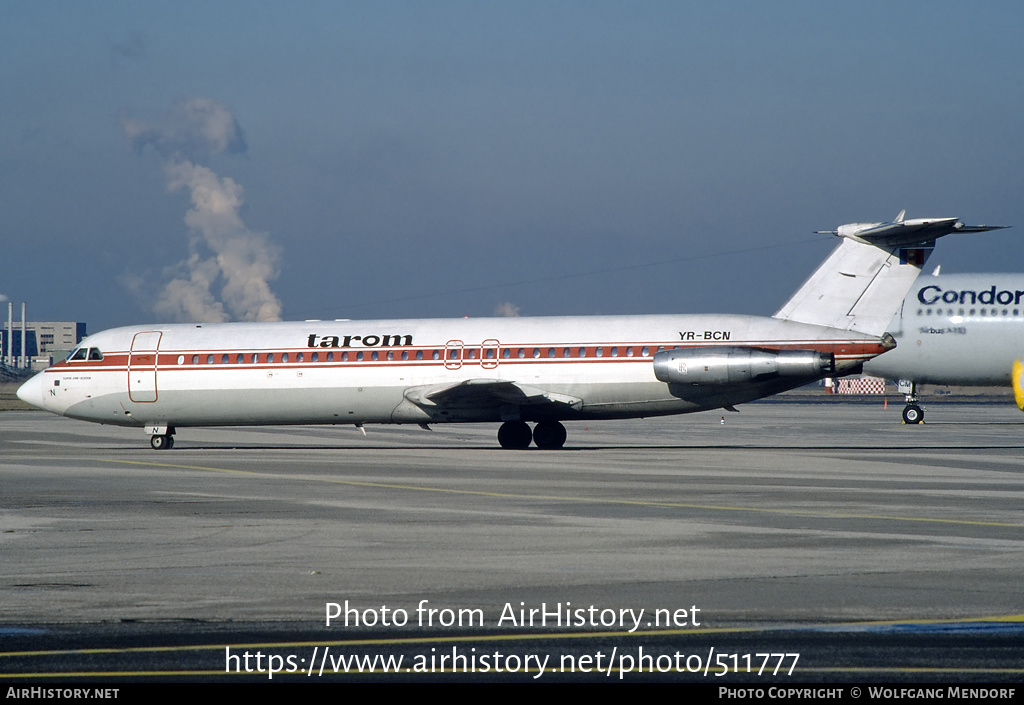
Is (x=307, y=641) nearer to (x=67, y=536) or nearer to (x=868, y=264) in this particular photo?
(x=67, y=536)

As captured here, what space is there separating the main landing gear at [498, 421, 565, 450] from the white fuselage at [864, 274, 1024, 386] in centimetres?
1532

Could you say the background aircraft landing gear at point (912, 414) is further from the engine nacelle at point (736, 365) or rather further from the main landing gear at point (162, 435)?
the main landing gear at point (162, 435)

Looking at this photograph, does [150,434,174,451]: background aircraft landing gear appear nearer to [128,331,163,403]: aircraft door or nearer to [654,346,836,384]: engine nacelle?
[128,331,163,403]: aircraft door

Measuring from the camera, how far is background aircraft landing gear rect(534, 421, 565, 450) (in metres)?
30.9

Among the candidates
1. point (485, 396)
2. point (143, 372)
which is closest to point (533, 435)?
point (485, 396)

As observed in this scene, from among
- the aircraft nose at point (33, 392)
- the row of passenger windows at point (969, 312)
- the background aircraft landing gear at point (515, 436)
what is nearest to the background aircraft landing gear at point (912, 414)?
the row of passenger windows at point (969, 312)

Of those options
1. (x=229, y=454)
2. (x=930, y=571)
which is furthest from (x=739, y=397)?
(x=930, y=571)

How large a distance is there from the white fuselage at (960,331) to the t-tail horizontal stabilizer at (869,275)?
13.0 m

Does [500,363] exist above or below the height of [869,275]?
below

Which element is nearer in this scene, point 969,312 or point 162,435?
point 162,435

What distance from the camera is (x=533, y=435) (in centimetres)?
3138

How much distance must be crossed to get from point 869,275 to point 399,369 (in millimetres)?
12444

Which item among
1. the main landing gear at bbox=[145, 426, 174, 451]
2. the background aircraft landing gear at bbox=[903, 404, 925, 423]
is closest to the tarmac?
the main landing gear at bbox=[145, 426, 174, 451]

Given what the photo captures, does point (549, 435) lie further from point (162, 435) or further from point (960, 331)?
point (960, 331)
